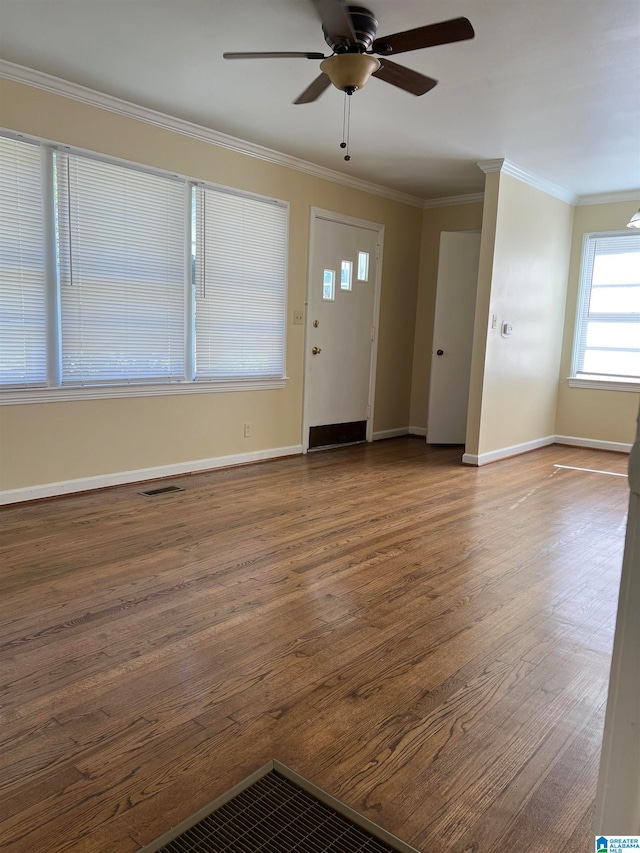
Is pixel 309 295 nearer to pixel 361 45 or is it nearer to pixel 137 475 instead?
pixel 137 475

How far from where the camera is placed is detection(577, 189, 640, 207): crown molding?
6.05 metres

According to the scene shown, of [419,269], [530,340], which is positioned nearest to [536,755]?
[530,340]

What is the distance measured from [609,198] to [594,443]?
2549 mm

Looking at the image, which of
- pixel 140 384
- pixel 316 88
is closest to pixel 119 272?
pixel 140 384

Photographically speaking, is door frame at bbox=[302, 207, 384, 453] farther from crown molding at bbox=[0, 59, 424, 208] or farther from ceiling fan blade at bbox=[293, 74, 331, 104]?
ceiling fan blade at bbox=[293, 74, 331, 104]

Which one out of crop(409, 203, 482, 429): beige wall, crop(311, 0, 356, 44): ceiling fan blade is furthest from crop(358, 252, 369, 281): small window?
crop(311, 0, 356, 44): ceiling fan blade

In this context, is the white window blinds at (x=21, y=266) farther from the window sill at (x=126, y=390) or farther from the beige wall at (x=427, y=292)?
the beige wall at (x=427, y=292)

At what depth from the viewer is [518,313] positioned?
227 inches

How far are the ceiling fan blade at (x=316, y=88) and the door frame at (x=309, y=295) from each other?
7.18 feet

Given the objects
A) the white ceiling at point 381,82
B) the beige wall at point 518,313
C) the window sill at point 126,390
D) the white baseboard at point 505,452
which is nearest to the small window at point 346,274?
the white ceiling at point 381,82

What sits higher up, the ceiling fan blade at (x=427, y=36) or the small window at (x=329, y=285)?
the ceiling fan blade at (x=427, y=36)

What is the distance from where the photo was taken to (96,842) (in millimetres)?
1356

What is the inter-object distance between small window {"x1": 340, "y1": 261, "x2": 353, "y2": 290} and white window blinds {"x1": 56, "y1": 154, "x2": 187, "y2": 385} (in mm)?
1832

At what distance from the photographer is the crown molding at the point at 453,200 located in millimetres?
6348
